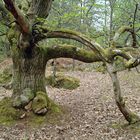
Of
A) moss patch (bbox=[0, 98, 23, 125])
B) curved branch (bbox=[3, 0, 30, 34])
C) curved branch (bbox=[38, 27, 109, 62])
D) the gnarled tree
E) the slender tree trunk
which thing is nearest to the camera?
curved branch (bbox=[3, 0, 30, 34])

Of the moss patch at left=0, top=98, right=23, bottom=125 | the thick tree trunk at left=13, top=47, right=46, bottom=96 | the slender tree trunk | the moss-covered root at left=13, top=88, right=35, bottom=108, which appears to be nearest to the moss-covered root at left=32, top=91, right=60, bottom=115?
the moss-covered root at left=13, top=88, right=35, bottom=108

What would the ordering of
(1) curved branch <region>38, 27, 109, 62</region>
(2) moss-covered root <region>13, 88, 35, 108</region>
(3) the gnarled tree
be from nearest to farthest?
(1) curved branch <region>38, 27, 109, 62</region> < (3) the gnarled tree < (2) moss-covered root <region>13, 88, 35, 108</region>

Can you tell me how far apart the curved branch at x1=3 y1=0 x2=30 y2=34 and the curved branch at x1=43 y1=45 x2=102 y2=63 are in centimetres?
136

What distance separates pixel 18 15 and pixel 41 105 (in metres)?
2.97

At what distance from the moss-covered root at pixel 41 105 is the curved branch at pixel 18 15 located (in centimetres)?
216

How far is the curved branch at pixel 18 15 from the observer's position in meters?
6.09

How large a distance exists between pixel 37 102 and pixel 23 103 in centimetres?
46

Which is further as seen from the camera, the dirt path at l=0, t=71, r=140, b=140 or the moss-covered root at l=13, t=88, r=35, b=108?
the moss-covered root at l=13, t=88, r=35, b=108

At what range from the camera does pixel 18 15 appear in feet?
22.0

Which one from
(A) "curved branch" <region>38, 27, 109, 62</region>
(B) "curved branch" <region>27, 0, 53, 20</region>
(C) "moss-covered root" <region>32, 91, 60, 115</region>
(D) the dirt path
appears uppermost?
(B) "curved branch" <region>27, 0, 53, 20</region>

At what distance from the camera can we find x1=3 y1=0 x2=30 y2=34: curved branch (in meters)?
6.09

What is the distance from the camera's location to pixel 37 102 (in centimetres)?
828

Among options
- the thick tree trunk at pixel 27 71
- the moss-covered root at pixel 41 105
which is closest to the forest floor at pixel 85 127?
the moss-covered root at pixel 41 105

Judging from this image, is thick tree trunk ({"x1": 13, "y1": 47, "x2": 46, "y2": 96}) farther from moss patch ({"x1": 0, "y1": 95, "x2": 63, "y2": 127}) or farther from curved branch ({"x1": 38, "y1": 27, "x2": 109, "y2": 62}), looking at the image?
curved branch ({"x1": 38, "y1": 27, "x2": 109, "y2": 62})
